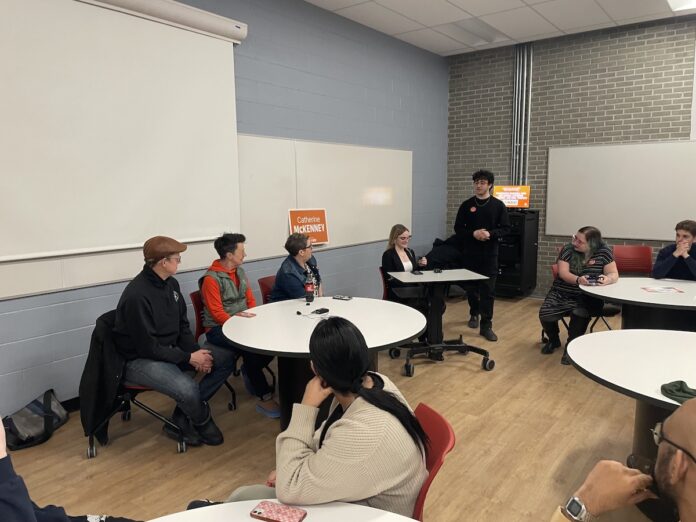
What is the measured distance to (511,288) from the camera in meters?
6.92

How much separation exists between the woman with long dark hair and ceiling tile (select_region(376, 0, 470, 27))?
461cm

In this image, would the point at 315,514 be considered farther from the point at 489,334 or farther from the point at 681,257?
the point at 489,334

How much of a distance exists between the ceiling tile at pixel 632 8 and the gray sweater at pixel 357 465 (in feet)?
18.2

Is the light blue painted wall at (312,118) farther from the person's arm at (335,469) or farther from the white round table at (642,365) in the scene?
the white round table at (642,365)

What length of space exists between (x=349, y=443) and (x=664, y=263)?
400 centimetres

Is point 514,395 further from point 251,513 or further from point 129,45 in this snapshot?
point 129,45

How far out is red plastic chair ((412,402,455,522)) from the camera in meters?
1.40

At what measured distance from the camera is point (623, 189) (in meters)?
6.38

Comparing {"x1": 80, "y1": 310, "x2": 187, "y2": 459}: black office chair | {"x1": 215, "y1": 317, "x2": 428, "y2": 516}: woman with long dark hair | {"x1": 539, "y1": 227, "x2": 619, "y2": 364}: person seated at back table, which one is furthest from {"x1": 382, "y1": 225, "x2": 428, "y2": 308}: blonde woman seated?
{"x1": 215, "y1": 317, "x2": 428, "y2": 516}: woman with long dark hair

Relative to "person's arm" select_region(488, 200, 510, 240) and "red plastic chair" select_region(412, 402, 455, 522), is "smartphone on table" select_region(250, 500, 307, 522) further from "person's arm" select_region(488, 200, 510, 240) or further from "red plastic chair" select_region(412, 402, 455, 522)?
"person's arm" select_region(488, 200, 510, 240)

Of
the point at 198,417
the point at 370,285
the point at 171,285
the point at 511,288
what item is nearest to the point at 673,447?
the point at 198,417

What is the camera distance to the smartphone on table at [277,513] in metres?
1.20

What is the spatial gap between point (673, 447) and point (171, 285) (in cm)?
288

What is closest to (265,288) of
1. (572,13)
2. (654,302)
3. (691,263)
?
(654,302)
